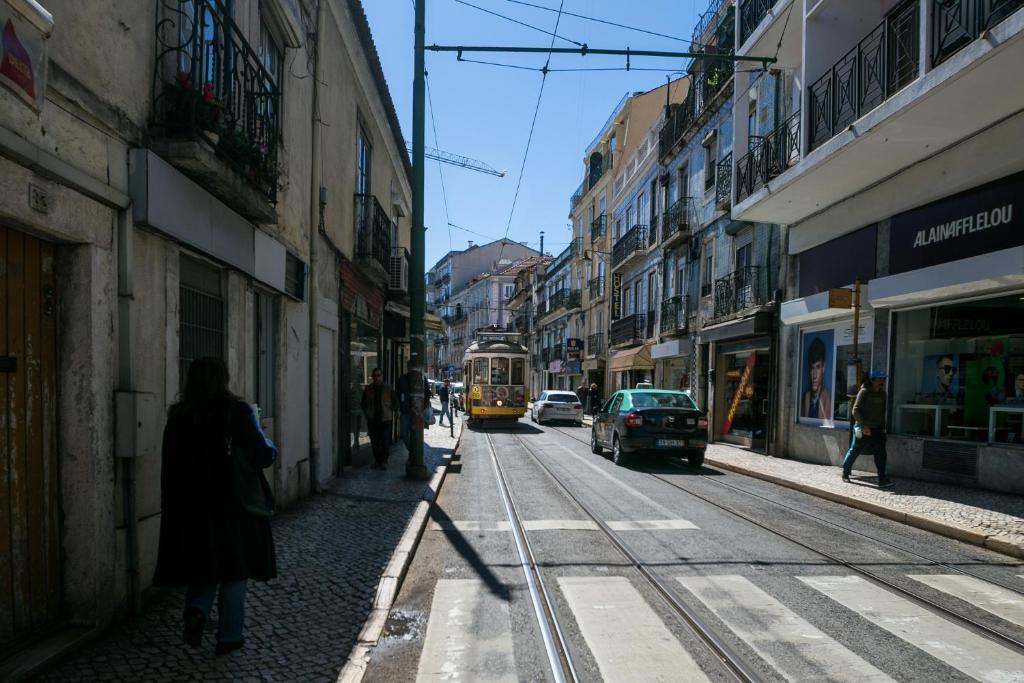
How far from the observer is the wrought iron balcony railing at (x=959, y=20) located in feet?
29.7

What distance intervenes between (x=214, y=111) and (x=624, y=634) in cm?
471

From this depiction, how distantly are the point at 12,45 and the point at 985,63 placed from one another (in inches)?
376

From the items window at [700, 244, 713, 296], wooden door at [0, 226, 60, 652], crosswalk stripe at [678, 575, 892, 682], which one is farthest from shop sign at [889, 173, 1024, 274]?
wooden door at [0, 226, 60, 652]

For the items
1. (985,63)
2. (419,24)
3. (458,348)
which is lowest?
(458,348)

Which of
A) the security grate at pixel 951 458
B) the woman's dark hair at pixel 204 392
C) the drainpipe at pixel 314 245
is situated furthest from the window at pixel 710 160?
the woman's dark hair at pixel 204 392

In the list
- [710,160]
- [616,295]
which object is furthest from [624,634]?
[616,295]

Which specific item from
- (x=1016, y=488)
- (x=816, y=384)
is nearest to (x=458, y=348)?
(x=816, y=384)

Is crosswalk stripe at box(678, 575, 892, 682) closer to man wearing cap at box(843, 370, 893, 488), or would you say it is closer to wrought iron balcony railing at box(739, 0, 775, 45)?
man wearing cap at box(843, 370, 893, 488)

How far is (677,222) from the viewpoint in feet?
79.3

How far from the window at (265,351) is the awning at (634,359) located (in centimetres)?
2108

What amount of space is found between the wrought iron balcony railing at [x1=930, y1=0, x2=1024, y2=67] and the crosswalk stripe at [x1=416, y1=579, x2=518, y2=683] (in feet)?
29.7

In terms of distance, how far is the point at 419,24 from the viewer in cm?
1054

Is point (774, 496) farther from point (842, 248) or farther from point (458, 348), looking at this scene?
point (458, 348)

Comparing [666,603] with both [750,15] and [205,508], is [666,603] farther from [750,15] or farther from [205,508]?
[750,15]
